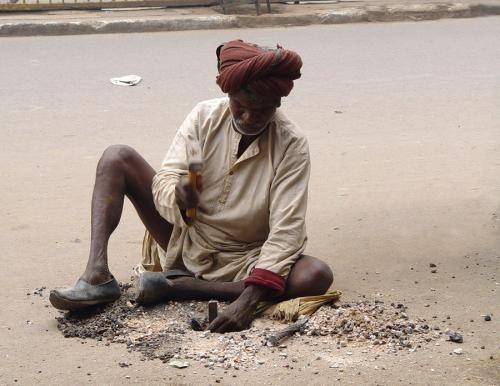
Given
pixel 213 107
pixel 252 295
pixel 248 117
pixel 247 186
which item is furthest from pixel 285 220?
pixel 213 107

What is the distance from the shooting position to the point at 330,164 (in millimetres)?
6824

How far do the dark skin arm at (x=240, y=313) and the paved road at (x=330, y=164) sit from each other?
1.13 feet

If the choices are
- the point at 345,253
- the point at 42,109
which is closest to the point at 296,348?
the point at 345,253

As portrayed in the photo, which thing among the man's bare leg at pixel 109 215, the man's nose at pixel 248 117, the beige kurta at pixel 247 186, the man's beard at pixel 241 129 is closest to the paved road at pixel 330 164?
the man's bare leg at pixel 109 215

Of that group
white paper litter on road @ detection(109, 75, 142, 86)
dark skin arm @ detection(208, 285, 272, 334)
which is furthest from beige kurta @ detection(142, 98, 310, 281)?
white paper litter on road @ detection(109, 75, 142, 86)

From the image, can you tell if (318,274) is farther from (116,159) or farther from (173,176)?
(116,159)

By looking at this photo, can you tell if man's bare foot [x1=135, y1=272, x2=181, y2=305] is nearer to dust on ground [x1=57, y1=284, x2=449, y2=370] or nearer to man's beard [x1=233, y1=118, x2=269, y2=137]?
dust on ground [x1=57, y1=284, x2=449, y2=370]

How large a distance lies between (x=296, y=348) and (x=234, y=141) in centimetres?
94

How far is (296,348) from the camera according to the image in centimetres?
388

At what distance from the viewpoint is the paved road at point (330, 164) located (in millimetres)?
3957

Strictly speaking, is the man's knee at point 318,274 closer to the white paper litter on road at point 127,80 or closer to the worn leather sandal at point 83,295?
the worn leather sandal at point 83,295

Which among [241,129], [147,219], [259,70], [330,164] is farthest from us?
[330,164]

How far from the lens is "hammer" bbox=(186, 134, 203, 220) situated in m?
4.00

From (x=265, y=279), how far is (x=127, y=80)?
5696 mm
